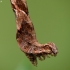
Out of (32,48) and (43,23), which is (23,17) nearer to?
(32,48)

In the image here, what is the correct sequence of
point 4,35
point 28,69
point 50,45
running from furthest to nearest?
point 4,35 < point 28,69 < point 50,45

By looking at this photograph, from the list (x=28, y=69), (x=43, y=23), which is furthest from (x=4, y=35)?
(x=28, y=69)

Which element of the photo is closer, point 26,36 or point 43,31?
point 26,36

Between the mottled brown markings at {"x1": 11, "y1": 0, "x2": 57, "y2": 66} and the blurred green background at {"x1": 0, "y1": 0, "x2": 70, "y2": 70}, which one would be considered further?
the blurred green background at {"x1": 0, "y1": 0, "x2": 70, "y2": 70}

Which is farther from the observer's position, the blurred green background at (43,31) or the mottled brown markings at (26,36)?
the blurred green background at (43,31)

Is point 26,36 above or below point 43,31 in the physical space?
below
